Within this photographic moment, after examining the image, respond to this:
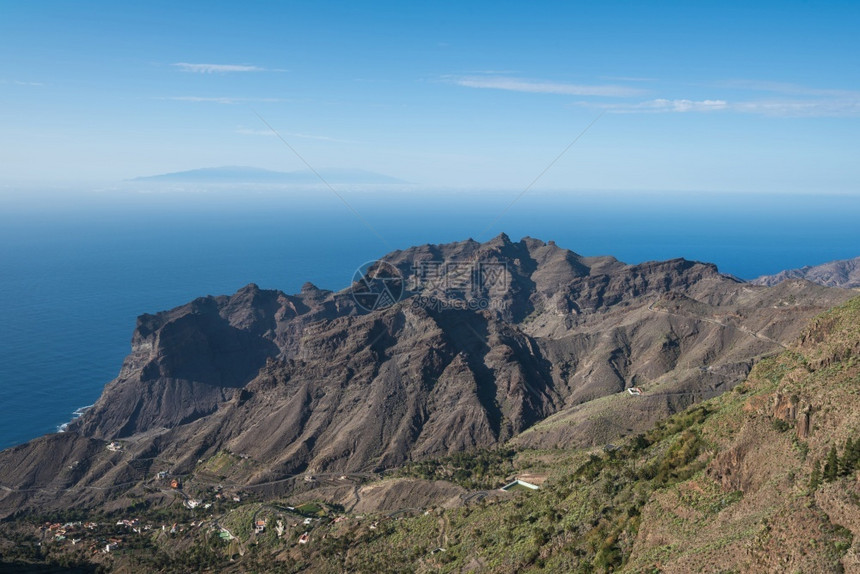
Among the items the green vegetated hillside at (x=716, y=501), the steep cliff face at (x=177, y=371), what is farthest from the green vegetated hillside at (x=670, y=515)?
the steep cliff face at (x=177, y=371)

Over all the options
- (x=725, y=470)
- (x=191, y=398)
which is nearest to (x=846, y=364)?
(x=725, y=470)

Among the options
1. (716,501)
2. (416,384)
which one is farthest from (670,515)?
(416,384)

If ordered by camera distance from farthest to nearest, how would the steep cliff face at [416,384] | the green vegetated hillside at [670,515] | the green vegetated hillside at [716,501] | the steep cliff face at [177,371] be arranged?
the steep cliff face at [177,371], the steep cliff face at [416,384], the green vegetated hillside at [670,515], the green vegetated hillside at [716,501]

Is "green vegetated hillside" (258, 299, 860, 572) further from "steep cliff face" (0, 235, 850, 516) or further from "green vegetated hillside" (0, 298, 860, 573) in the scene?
"steep cliff face" (0, 235, 850, 516)

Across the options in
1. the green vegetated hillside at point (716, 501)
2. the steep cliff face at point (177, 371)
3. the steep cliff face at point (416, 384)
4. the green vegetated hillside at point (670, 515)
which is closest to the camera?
the green vegetated hillside at point (716, 501)

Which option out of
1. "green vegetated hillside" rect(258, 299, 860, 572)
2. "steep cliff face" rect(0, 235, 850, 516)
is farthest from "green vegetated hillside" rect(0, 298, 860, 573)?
"steep cliff face" rect(0, 235, 850, 516)

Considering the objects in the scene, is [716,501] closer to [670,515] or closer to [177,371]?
[670,515]

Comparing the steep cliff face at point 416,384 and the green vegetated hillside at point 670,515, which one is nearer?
the green vegetated hillside at point 670,515

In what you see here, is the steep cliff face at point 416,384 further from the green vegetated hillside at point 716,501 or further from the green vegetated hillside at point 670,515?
the green vegetated hillside at point 716,501
